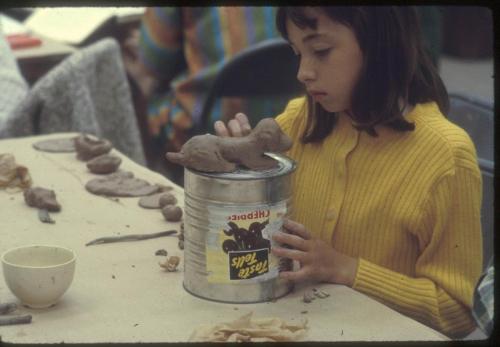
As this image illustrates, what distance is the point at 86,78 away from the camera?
10.3 ft

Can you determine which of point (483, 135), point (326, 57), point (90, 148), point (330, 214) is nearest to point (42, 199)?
point (90, 148)

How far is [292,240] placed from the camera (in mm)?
1506

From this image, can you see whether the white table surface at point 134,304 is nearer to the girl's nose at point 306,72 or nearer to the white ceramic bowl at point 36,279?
the white ceramic bowl at point 36,279

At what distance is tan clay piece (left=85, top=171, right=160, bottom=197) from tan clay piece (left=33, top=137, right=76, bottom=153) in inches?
10.6

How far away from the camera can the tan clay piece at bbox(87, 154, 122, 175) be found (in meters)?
2.23

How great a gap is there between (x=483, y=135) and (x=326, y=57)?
2.10 ft

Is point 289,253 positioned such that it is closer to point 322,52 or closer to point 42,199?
point 322,52

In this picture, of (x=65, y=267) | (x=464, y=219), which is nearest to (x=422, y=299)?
(x=464, y=219)

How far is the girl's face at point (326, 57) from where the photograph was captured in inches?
63.3

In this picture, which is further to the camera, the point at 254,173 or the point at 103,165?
the point at 103,165

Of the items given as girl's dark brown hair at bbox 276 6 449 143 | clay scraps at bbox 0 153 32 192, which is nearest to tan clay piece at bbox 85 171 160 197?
clay scraps at bbox 0 153 32 192

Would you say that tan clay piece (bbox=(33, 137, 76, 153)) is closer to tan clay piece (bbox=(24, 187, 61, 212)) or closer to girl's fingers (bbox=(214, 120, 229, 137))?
tan clay piece (bbox=(24, 187, 61, 212))

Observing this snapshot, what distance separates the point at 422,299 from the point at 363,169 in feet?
0.95

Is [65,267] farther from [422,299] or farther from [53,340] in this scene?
[422,299]
